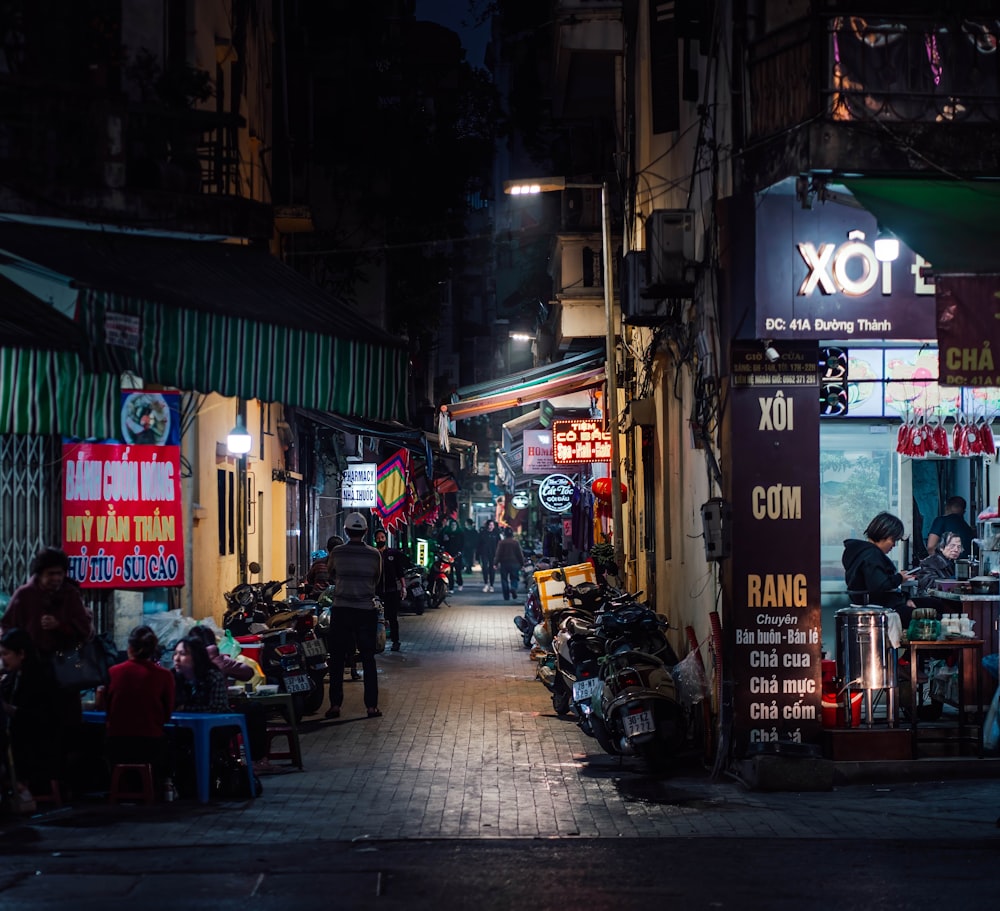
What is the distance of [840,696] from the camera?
38.0ft

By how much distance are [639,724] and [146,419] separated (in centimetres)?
513

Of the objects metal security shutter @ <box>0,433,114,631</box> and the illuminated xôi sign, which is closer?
metal security shutter @ <box>0,433,114,631</box>

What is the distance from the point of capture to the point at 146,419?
12.2 m

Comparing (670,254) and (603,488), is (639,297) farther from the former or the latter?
(603,488)

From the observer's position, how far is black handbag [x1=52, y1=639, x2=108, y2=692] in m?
9.94

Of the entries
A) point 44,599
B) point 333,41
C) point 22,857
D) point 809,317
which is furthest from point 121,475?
point 333,41

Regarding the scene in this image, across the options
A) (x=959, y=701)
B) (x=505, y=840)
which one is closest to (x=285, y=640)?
(x=505, y=840)

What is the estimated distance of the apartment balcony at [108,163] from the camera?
1245 cm

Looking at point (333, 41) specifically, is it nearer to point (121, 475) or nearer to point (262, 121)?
point (262, 121)

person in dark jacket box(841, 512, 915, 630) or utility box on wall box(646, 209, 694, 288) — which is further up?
utility box on wall box(646, 209, 694, 288)

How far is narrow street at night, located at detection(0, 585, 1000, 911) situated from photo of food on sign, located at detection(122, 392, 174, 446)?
3.25m

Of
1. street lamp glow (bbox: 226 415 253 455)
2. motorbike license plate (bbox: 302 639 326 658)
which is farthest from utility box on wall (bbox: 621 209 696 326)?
street lamp glow (bbox: 226 415 253 455)

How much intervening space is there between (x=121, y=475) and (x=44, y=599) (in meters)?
1.93

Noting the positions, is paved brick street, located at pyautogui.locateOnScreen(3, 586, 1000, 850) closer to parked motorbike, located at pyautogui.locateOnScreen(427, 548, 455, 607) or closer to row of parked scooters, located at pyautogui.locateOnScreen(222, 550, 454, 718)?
row of parked scooters, located at pyautogui.locateOnScreen(222, 550, 454, 718)
